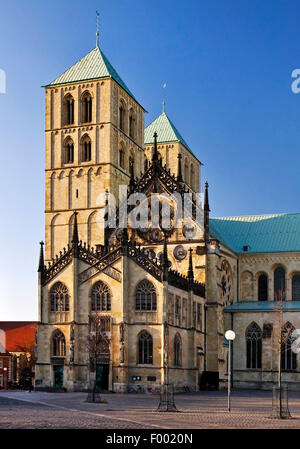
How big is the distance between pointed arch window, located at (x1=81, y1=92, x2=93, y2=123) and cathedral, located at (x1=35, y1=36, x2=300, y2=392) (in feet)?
0.39

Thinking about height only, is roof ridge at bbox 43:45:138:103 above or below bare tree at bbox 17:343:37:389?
above

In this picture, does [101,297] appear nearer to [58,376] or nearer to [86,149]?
[58,376]

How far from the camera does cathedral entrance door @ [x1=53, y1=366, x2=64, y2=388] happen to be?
60.8 metres

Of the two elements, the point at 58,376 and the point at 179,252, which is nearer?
the point at 58,376

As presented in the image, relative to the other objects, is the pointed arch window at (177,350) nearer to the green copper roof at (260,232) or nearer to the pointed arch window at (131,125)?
the green copper roof at (260,232)

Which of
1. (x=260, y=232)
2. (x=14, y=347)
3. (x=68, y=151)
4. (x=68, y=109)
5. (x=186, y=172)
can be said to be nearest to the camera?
(x=68, y=151)

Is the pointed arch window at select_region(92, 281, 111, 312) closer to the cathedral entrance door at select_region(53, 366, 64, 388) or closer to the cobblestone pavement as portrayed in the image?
the cathedral entrance door at select_region(53, 366, 64, 388)

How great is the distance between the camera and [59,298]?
61.7m

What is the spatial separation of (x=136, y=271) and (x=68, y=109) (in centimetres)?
2673

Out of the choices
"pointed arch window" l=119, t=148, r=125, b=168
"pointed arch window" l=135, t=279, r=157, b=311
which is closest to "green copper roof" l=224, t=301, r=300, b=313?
"pointed arch window" l=135, t=279, r=157, b=311

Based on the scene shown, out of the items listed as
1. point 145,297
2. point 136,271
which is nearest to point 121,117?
point 136,271
